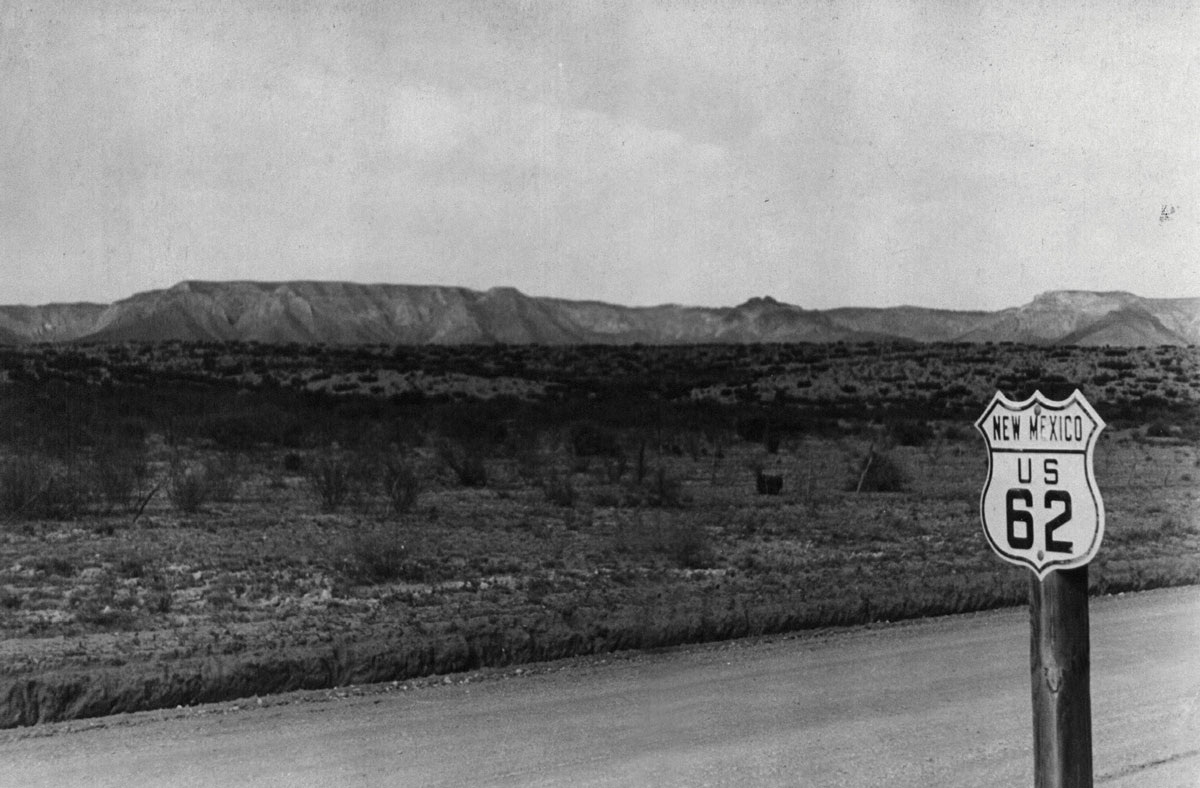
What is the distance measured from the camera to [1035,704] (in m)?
5.48

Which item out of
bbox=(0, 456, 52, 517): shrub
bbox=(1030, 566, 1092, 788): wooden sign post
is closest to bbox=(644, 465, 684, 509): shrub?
bbox=(0, 456, 52, 517): shrub

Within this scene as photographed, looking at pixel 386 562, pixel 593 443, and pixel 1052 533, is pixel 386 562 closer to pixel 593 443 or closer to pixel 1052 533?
pixel 1052 533

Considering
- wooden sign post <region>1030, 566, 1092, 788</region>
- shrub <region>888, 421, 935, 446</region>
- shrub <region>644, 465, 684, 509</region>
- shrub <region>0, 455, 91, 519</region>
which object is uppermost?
wooden sign post <region>1030, 566, 1092, 788</region>

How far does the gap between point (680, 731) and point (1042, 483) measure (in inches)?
158

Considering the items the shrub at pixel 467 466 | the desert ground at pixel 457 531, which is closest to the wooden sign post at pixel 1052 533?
the desert ground at pixel 457 531

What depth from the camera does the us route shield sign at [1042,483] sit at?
509 centimetres

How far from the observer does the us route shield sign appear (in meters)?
5.09

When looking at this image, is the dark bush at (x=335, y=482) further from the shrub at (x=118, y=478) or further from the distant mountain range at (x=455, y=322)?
the distant mountain range at (x=455, y=322)

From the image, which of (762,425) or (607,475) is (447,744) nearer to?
(607,475)

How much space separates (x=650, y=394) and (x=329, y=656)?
52171 millimetres

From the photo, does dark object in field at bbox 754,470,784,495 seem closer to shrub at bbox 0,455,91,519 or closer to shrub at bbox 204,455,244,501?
shrub at bbox 204,455,244,501

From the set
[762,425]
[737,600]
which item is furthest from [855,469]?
[737,600]

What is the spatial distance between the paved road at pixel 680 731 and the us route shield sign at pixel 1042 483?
2.79 m

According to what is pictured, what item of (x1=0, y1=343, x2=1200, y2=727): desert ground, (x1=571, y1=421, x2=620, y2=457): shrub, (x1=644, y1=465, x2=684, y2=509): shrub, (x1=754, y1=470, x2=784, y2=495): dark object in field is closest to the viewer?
(x1=0, y1=343, x2=1200, y2=727): desert ground
